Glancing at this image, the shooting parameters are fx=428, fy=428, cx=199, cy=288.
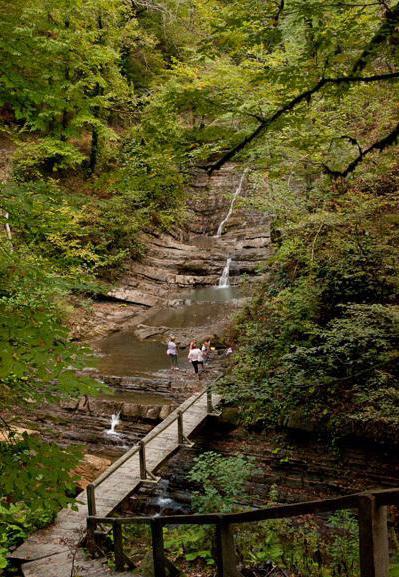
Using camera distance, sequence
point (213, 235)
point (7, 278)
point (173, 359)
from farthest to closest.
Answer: point (213, 235) < point (173, 359) < point (7, 278)

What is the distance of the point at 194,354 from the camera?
1344 cm

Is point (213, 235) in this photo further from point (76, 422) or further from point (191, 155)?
point (191, 155)

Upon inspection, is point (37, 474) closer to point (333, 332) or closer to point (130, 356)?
point (333, 332)

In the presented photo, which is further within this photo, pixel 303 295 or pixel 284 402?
pixel 303 295

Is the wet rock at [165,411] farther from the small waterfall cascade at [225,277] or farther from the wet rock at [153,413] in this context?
the small waterfall cascade at [225,277]

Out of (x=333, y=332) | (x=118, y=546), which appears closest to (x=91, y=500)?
(x=118, y=546)

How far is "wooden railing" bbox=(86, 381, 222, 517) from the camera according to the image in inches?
290

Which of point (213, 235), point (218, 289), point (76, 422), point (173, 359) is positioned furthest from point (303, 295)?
point (213, 235)

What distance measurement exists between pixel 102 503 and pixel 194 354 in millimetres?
5987

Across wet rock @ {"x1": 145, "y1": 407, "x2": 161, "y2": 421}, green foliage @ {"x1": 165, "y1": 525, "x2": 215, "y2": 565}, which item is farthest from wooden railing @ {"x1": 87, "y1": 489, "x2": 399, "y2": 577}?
A: wet rock @ {"x1": 145, "y1": 407, "x2": 161, "y2": 421}

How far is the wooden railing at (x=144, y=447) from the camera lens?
290 inches

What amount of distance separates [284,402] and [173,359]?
684 cm

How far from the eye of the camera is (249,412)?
934cm

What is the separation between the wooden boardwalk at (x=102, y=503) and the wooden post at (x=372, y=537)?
3338 mm
